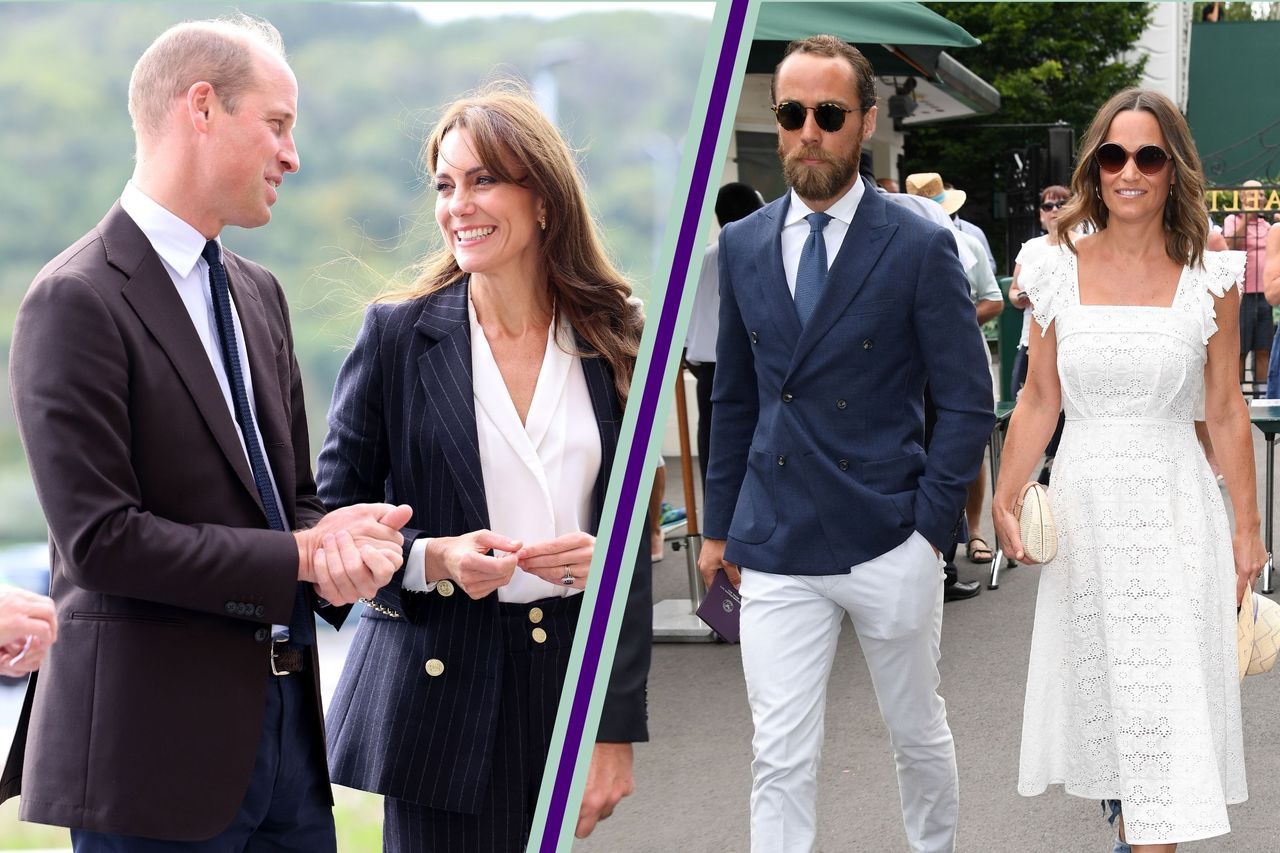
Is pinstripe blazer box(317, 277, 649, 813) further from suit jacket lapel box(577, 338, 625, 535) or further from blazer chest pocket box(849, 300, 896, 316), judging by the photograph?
blazer chest pocket box(849, 300, 896, 316)

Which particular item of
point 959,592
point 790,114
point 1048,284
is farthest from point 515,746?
point 959,592

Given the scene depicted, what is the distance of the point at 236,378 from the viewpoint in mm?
2117

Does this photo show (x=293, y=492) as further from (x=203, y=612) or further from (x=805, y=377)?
(x=805, y=377)

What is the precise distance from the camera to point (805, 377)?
3.00 meters

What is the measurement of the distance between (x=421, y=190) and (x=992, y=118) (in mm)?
28556

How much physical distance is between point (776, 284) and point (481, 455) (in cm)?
94

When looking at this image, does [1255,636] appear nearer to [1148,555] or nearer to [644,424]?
[1148,555]

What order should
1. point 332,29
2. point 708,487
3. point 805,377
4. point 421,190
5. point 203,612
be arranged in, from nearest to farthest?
point 203,612
point 421,190
point 805,377
point 708,487
point 332,29

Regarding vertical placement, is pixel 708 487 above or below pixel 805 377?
below

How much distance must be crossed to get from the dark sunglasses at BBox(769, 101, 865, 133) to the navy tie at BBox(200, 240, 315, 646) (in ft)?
4.17

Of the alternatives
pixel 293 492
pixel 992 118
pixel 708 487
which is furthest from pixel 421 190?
pixel 992 118

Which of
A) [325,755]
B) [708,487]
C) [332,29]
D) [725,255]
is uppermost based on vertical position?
[332,29]

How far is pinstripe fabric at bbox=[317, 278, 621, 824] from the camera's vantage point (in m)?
2.31

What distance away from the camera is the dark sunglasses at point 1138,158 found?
10.2 feet
